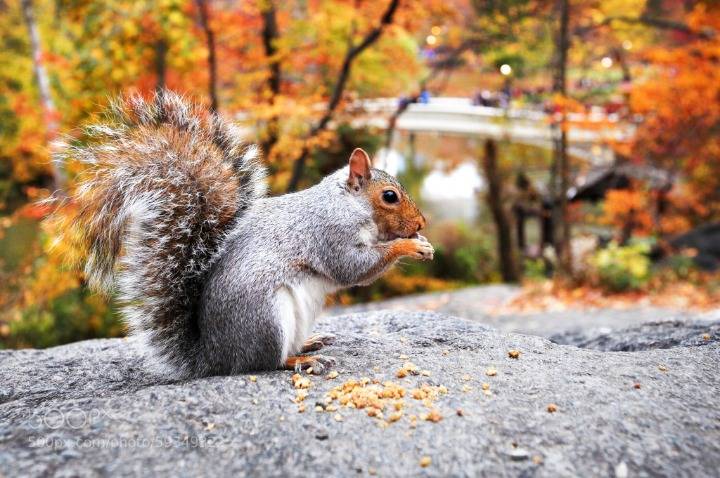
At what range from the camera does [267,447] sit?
2307 millimetres

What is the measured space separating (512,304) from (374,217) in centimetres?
719

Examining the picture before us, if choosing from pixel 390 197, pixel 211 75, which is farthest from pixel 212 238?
pixel 211 75

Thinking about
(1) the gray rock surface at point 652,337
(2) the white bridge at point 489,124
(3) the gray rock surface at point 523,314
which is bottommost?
(3) the gray rock surface at point 523,314

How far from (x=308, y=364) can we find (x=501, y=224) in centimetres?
1240

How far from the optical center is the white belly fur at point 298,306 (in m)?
2.91

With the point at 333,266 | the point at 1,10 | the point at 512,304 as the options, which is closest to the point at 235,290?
the point at 333,266

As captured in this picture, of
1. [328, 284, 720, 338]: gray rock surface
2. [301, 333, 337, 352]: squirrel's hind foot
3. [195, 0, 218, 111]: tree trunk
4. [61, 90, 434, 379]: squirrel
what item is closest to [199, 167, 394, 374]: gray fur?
[61, 90, 434, 379]: squirrel

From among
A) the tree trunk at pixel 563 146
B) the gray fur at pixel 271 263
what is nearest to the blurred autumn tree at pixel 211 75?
the tree trunk at pixel 563 146

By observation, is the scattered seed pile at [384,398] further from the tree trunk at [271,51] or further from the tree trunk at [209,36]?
the tree trunk at [271,51]

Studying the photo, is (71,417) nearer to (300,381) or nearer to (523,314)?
(300,381)

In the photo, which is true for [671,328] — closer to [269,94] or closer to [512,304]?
[512,304]

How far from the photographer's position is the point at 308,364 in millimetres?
3084

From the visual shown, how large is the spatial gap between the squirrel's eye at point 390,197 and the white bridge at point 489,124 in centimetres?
764

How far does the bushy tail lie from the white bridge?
305 inches
